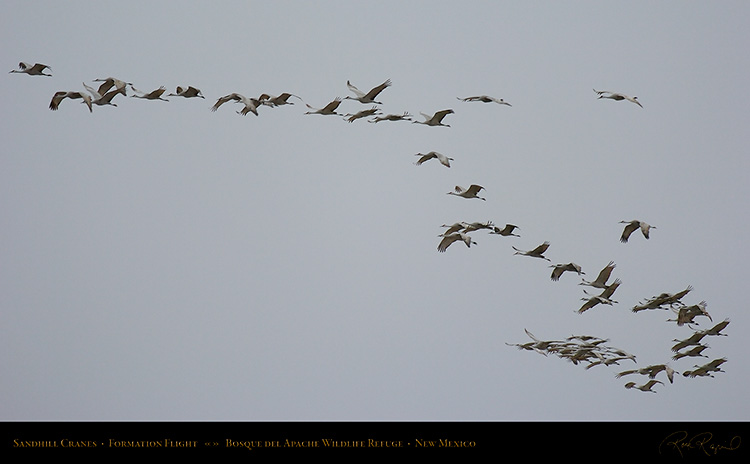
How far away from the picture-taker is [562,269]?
149ft

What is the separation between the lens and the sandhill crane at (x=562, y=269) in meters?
44.9

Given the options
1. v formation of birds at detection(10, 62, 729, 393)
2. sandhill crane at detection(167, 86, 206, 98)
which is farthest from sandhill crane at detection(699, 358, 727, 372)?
sandhill crane at detection(167, 86, 206, 98)

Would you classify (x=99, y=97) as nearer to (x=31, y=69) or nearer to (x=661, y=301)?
(x=31, y=69)

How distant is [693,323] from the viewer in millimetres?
46406

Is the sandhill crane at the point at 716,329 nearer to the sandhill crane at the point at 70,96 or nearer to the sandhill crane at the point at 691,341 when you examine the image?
the sandhill crane at the point at 691,341

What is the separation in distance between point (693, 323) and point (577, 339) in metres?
4.61

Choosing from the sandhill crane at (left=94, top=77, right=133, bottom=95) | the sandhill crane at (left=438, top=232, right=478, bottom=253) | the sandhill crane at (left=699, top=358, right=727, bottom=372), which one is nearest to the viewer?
the sandhill crane at (left=94, top=77, right=133, bottom=95)
